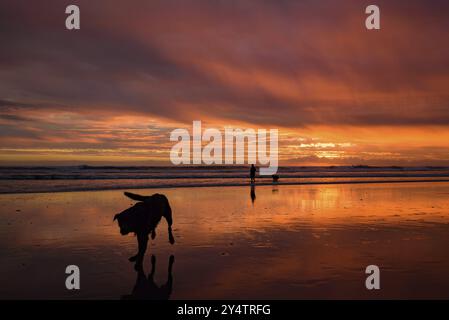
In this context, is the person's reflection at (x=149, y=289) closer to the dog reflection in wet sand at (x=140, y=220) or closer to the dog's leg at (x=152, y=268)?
the dog's leg at (x=152, y=268)

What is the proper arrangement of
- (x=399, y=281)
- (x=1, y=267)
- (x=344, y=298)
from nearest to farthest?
(x=344, y=298)
(x=399, y=281)
(x=1, y=267)

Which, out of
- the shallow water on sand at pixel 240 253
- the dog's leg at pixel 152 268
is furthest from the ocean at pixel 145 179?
the dog's leg at pixel 152 268

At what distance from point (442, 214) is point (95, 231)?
13808 millimetres

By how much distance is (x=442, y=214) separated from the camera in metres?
16.4

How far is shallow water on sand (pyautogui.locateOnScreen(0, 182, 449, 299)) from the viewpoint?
7.09 metres

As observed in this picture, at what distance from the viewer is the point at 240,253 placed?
973 centimetres

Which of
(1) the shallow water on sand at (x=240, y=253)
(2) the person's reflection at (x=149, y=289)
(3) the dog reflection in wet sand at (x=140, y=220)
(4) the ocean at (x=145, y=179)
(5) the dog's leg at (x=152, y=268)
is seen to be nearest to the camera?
(2) the person's reflection at (x=149, y=289)

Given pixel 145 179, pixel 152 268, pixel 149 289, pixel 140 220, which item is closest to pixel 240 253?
pixel 152 268

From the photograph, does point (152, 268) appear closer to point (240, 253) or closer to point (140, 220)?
point (140, 220)

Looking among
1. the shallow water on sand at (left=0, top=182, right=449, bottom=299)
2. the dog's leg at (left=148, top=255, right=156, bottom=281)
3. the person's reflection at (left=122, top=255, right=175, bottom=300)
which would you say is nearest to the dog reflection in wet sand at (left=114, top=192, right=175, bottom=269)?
the dog's leg at (left=148, top=255, right=156, bottom=281)

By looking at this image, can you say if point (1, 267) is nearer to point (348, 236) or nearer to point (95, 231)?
point (95, 231)

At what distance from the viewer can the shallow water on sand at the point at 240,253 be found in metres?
7.09
